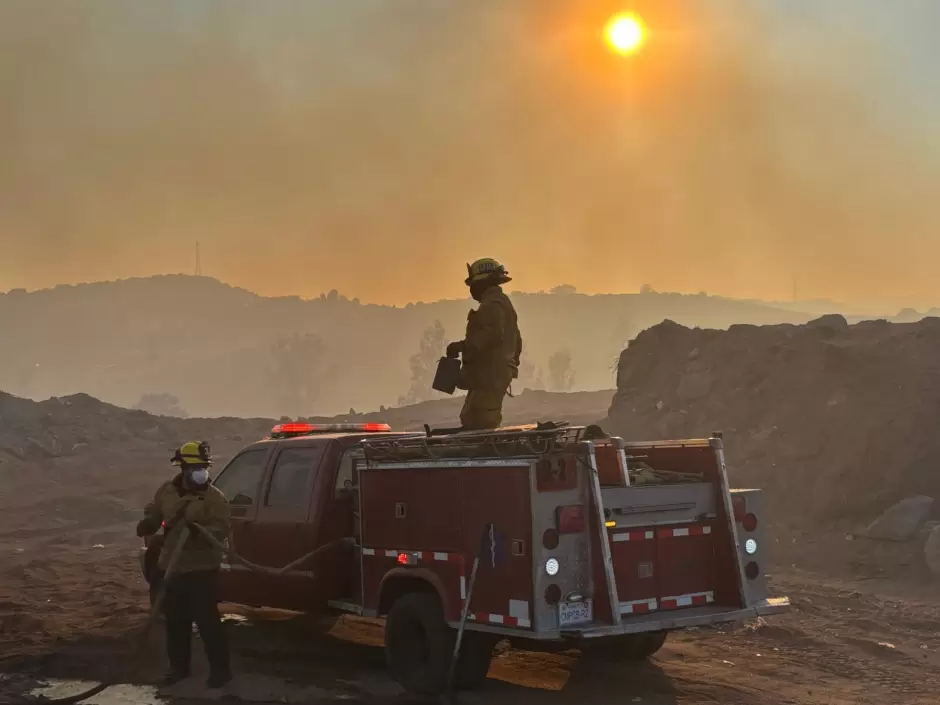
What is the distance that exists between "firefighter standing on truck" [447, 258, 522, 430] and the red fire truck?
2.35 ft

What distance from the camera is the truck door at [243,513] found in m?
9.68

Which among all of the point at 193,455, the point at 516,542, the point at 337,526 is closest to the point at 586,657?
the point at 337,526

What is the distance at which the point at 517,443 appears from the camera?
24.8 feet

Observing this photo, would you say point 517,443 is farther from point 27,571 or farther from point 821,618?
point 27,571

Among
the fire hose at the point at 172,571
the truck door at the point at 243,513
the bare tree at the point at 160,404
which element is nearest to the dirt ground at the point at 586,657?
the fire hose at the point at 172,571

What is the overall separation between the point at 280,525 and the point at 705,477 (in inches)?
149

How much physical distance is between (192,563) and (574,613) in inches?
130

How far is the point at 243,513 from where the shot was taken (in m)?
9.81

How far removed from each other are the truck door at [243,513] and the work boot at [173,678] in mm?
1035

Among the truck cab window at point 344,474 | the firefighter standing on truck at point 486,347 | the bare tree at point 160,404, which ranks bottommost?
the truck cab window at point 344,474

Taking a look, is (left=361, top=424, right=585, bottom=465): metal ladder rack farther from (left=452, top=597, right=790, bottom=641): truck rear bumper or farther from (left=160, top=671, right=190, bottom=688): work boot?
(left=160, top=671, right=190, bottom=688): work boot

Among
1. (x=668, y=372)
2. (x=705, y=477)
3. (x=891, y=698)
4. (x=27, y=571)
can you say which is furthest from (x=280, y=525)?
(x=668, y=372)

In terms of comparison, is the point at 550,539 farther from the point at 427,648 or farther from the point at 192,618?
the point at 192,618

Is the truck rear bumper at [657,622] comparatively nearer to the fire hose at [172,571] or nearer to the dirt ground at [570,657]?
the dirt ground at [570,657]
